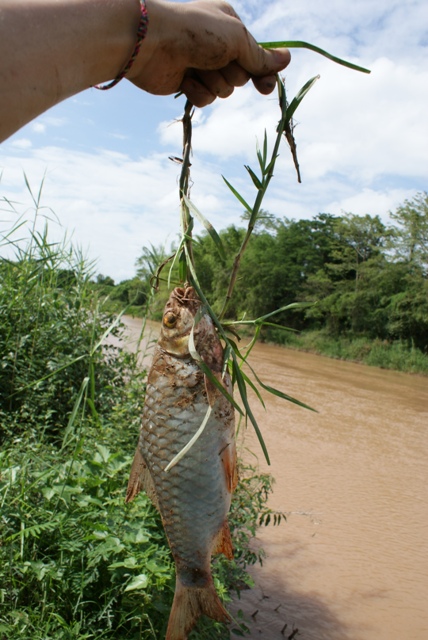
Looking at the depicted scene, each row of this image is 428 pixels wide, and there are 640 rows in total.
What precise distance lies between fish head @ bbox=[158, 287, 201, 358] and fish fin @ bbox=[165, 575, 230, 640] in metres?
0.75

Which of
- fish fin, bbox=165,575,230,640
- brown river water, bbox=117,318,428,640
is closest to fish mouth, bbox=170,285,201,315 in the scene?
fish fin, bbox=165,575,230,640

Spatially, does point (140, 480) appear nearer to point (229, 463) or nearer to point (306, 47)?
point (229, 463)

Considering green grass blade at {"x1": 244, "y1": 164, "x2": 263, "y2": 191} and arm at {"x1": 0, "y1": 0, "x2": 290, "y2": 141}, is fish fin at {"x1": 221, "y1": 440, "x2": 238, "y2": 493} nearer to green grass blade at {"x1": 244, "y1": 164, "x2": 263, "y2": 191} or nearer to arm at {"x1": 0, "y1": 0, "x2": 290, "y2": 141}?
green grass blade at {"x1": 244, "y1": 164, "x2": 263, "y2": 191}

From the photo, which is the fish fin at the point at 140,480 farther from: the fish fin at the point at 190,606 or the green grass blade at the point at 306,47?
the green grass blade at the point at 306,47

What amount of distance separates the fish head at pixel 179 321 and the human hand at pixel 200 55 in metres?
0.68

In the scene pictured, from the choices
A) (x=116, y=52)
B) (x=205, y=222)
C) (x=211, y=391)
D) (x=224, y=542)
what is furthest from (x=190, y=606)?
(x=116, y=52)

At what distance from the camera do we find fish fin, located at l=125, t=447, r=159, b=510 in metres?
1.78

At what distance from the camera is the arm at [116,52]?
1.15 m

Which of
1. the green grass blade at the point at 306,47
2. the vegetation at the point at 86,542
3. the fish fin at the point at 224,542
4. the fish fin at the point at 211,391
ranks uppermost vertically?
the green grass blade at the point at 306,47

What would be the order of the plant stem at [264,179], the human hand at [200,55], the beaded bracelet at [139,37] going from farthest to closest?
the plant stem at [264,179] → the human hand at [200,55] → the beaded bracelet at [139,37]

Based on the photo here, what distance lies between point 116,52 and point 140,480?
1.23m

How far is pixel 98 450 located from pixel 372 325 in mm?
37096

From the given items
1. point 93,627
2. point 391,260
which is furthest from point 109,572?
point 391,260

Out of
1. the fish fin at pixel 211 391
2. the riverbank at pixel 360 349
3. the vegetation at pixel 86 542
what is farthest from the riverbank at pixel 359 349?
the fish fin at pixel 211 391
